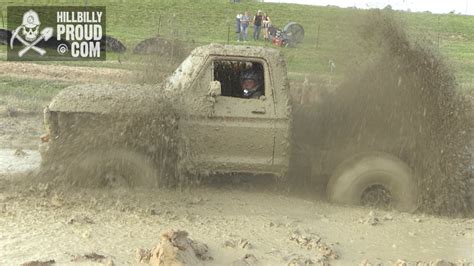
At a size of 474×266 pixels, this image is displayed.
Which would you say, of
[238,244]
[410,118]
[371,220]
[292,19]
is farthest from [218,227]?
[292,19]

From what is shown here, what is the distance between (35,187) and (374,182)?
12.9ft

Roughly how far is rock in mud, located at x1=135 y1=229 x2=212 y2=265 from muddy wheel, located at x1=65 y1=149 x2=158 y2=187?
166 cm

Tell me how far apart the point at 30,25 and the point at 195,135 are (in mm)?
22026

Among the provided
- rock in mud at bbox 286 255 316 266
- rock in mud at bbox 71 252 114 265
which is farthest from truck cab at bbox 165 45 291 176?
→ rock in mud at bbox 71 252 114 265

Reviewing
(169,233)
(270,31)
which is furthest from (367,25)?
(270,31)

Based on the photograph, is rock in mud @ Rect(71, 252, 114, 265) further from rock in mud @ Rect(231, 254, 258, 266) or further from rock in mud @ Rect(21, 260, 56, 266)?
rock in mud @ Rect(231, 254, 258, 266)

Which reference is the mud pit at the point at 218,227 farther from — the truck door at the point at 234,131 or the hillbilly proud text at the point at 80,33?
the hillbilly proud text at the point at 80,33

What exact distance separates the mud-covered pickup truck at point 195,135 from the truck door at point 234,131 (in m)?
0.01

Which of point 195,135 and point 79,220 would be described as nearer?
point 79,220

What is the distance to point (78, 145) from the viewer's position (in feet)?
23.5

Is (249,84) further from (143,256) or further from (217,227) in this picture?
(143,256)

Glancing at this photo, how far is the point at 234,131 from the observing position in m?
7.44

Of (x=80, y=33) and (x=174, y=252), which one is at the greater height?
(x=80, y=33)

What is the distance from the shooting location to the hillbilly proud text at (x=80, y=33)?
22.3 meters
